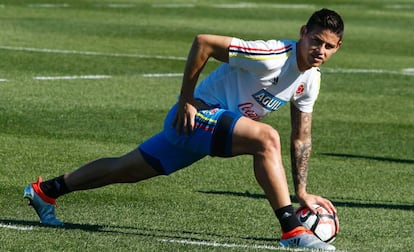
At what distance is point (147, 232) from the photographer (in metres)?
9.13

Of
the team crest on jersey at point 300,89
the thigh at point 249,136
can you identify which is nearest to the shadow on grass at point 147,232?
the thigh at point 249,136

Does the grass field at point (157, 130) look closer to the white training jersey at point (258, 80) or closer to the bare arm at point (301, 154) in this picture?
the bare arm at point (301, 154)

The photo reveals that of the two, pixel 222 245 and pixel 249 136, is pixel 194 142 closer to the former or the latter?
pixel 249 136

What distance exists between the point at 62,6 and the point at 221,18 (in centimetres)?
369

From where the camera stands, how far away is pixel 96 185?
30.5 feet

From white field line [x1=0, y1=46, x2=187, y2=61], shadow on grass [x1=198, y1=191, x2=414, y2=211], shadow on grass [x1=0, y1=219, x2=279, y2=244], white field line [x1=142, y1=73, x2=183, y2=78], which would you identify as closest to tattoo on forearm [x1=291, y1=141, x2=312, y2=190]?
shadow on grass [x1=0, y1=219, x2=279, y2=244]

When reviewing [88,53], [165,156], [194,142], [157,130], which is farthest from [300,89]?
[88,53]

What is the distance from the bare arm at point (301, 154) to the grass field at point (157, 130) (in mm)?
355

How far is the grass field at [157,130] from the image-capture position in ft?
30.6

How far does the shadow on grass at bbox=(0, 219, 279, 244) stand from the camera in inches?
351

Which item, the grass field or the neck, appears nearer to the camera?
the neck

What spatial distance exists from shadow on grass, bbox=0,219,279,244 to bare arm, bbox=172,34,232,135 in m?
0.75

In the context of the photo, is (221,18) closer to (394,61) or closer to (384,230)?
(394,61)

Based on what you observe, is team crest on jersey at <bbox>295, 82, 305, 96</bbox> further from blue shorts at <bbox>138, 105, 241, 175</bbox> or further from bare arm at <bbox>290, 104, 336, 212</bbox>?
blue shorts at <bbox>138, 105, 241, 175</bbox>
